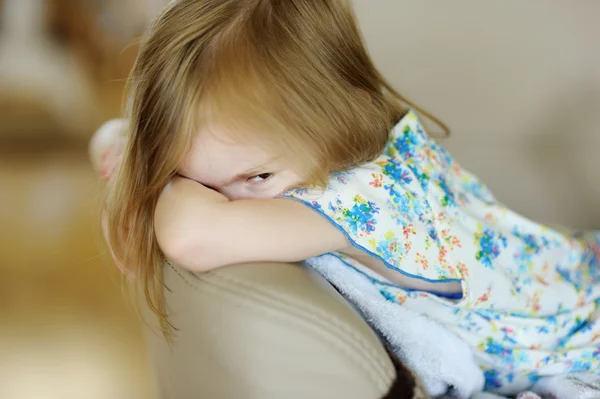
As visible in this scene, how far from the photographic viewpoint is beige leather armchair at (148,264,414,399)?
0.57 meters

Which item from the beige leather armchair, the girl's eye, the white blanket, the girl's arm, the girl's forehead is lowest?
the white blanket

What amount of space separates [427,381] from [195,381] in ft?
0.84

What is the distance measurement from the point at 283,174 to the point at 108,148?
13.0 inches

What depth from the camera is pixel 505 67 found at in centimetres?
127

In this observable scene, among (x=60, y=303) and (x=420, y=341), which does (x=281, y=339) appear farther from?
(x=60, y=303)

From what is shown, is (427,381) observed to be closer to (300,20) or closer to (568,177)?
(300,20)

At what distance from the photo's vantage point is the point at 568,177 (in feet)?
3.97

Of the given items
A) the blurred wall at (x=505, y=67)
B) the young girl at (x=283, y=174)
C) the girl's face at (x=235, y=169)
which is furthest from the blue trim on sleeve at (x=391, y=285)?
the blurred wall at (x=505, y=67)

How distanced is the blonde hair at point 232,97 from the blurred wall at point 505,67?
51 centimetres

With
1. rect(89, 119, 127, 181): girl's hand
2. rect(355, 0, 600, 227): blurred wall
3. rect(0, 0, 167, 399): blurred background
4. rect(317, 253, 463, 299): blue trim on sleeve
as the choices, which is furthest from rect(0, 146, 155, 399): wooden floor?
rect(355, 0, 600, 227): blurred wall

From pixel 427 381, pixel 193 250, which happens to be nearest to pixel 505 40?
pixel 427 381

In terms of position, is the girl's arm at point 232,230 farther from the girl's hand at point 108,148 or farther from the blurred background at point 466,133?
the blurred background at point 466,133

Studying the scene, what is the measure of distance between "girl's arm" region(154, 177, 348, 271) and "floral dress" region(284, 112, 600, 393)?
3 cm

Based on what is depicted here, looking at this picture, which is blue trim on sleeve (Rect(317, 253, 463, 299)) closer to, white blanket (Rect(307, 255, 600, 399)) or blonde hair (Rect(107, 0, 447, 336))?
white blanket (Rect(307, 255, 600, 399))
